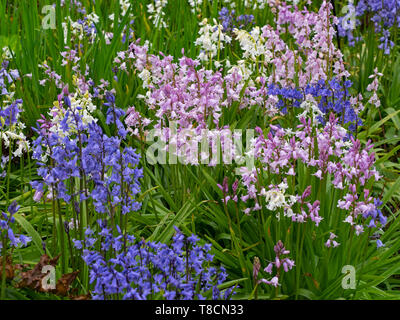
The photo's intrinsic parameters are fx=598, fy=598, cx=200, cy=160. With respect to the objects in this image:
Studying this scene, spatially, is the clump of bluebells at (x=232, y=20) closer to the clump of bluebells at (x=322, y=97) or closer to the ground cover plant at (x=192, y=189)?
the ground cover plant at (x=192, y=189)

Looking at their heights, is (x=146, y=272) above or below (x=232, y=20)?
below

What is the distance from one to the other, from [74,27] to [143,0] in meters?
1.38

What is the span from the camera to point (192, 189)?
4348 mm

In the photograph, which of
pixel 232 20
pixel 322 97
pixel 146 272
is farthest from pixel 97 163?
pixel 232 20

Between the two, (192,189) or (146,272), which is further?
(192,189)

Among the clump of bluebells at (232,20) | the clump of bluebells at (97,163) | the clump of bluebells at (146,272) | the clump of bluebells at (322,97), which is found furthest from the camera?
the clump of bluebells at (232,20)

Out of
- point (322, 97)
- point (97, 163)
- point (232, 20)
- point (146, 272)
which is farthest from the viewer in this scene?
point (232, 20)

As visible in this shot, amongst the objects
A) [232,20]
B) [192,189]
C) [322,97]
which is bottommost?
[192,189]

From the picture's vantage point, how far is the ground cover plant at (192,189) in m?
2.98

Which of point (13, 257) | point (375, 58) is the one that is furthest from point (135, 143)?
point (375, 58)

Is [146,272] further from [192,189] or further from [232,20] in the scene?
[232,20]

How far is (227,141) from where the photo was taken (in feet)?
12.6

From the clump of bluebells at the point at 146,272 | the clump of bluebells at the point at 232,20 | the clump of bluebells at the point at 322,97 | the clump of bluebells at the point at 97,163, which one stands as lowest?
the clump of bluebells at the point at 146,272

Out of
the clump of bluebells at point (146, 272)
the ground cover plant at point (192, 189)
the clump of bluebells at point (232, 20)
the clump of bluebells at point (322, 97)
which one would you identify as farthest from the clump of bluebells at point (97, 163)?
the clump of bluebells at point (232, 20)
